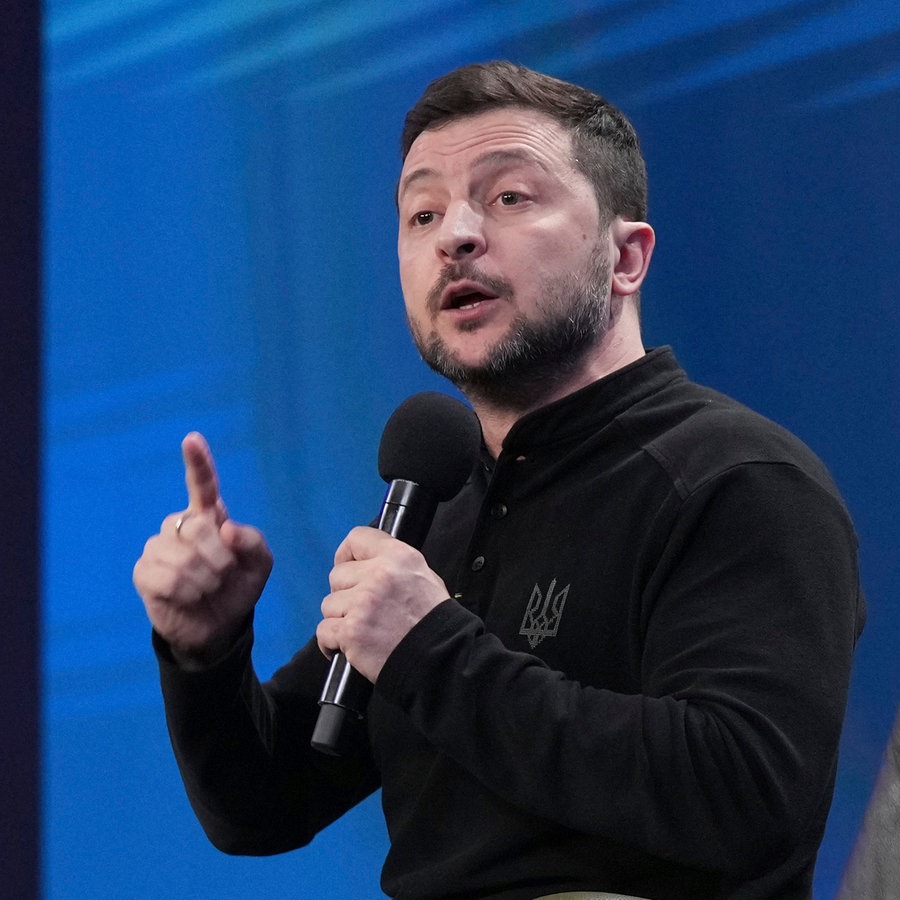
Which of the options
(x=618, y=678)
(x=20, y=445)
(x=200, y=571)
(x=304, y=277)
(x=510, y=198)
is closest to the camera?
(x=618, y=678)

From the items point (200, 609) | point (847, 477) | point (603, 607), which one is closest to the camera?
point (603, 607)

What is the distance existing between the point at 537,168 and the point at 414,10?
101 cm

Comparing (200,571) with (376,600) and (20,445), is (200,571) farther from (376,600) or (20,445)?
(20,445)

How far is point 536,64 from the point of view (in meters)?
2.34

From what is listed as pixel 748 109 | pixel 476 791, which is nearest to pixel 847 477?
pixel 748 109

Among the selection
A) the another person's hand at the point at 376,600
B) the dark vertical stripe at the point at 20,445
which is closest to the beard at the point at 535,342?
the another person's hand at the point at 376,600

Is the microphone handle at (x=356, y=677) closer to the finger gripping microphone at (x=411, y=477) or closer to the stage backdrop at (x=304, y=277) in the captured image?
the finger gripping microphone at (x=411, y=477)

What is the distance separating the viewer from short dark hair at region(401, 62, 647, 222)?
157 cm

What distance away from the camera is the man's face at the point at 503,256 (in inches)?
57.4

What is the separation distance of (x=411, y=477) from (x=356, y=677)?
0.21 meters

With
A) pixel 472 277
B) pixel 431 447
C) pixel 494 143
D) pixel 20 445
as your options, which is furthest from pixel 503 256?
pixel 20 445

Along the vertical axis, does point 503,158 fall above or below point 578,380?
above

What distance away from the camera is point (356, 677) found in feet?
3.90

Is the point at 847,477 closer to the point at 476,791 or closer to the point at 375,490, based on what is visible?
the point at 375,490
